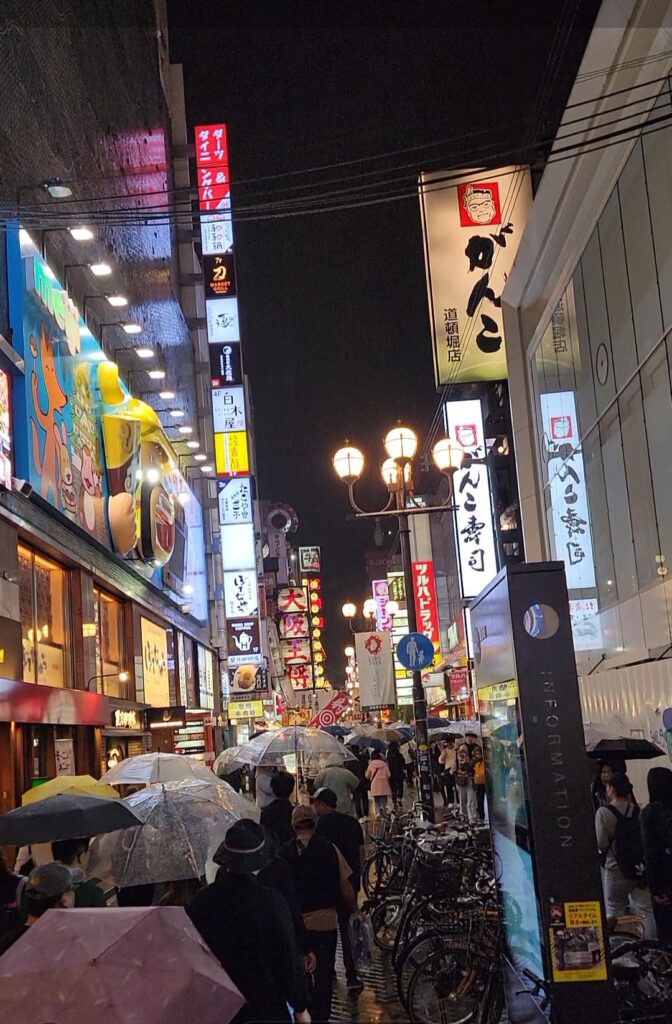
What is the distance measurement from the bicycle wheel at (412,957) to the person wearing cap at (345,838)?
0.94m

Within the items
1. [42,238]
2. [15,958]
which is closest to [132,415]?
[42,238]

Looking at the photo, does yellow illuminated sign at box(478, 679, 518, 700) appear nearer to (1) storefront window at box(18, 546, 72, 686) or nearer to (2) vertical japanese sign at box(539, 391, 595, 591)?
(1) storefront window at box(18, 546, 72, 686)

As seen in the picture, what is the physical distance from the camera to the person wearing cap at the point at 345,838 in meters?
10.4

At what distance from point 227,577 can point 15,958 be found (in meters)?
41.4

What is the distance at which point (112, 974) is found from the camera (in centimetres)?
297

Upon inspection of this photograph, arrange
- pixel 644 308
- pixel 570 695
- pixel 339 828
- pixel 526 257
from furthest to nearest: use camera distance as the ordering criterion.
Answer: pixel 526 257 → pixel 644 308 → pixel 339 828 → pixel 570 695

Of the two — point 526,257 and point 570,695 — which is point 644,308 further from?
point 570,695

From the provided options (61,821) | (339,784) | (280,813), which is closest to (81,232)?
(339,784)

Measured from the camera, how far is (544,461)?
2605 centimetres

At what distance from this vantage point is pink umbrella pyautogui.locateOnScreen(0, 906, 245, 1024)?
2895 mm

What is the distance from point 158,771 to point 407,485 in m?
7.96

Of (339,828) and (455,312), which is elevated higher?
(455,312)

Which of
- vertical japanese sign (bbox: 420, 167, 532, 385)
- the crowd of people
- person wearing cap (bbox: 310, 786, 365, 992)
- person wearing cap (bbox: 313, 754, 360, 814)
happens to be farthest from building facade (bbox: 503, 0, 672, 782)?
person wearing cap (bbox: 310, 786, 365, 992)

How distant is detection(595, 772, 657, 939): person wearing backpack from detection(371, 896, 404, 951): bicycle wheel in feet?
8.58
